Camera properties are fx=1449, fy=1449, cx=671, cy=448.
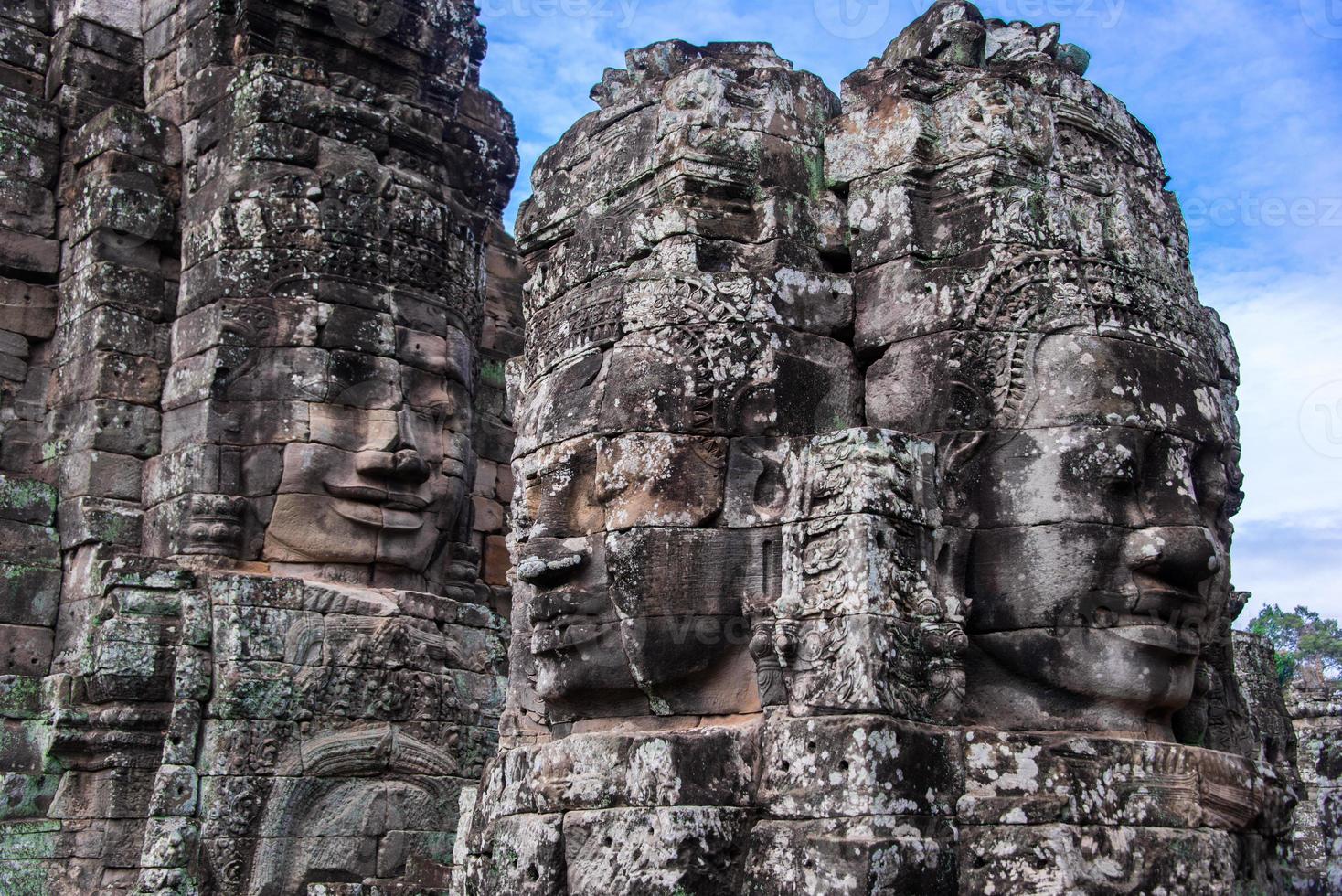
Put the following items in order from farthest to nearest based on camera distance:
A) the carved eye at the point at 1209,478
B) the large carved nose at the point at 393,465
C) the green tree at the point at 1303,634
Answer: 1. the green tree at the point at 1303,634
2. the large carved nose at the point at 393,465
3. the carved eye at the point at 1209,478

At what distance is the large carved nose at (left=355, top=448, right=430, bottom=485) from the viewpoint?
10.6 m

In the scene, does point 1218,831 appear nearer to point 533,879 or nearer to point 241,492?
point 533,879

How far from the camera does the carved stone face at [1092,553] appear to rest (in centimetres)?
595

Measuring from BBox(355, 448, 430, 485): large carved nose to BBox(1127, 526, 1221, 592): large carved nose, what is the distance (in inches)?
242

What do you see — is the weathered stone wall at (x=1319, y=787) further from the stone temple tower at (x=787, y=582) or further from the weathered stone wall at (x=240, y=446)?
the weathered stone wall at (x=240, y=446)

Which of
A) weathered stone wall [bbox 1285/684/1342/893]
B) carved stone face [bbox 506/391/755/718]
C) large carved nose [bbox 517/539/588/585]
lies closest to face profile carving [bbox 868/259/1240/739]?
carved stone face [bbox 506/391/755/718]

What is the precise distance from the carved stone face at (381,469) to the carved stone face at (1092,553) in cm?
568

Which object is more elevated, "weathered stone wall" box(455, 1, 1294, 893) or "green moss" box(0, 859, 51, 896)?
"weathered stone wall" box(455, 1, 1294, 893)

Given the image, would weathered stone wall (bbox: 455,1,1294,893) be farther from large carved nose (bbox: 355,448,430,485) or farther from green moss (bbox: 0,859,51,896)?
green moss (bbox: 0,859,51,896)

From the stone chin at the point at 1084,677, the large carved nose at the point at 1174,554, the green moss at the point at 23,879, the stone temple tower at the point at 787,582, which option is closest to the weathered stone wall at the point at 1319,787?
the stone temple tower at the point at 787,582

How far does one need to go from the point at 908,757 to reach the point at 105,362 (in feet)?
25.6

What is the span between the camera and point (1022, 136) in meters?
6.63

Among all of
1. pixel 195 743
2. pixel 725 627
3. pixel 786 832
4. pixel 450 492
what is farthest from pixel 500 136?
pixel 786 832

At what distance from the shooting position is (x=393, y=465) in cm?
1070
